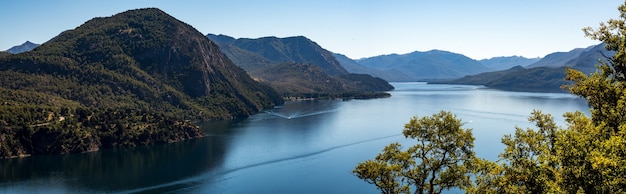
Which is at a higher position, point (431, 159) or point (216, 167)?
point (431, 159)

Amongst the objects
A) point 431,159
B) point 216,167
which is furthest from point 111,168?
point 431,159

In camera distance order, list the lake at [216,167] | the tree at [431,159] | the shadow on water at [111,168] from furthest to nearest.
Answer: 1. the shadow on water at [111,168]
2. the lake at [216,167]
3. the tree at [431,159]

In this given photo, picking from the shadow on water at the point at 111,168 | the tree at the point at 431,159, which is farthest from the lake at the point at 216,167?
the tree at the point at 431,159

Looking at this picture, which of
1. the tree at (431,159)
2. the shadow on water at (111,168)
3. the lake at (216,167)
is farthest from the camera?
the shadow on water at (111,168)

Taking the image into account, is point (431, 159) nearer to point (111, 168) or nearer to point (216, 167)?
point (216, 167)

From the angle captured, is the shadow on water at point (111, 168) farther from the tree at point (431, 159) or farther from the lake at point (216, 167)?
the tree at point (431, 159)

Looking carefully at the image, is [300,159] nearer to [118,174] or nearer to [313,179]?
[313,179]

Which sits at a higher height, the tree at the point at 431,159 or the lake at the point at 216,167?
the tree at the point at 431,159

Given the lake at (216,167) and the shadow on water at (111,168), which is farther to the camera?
the shadow on water at (111,168)
